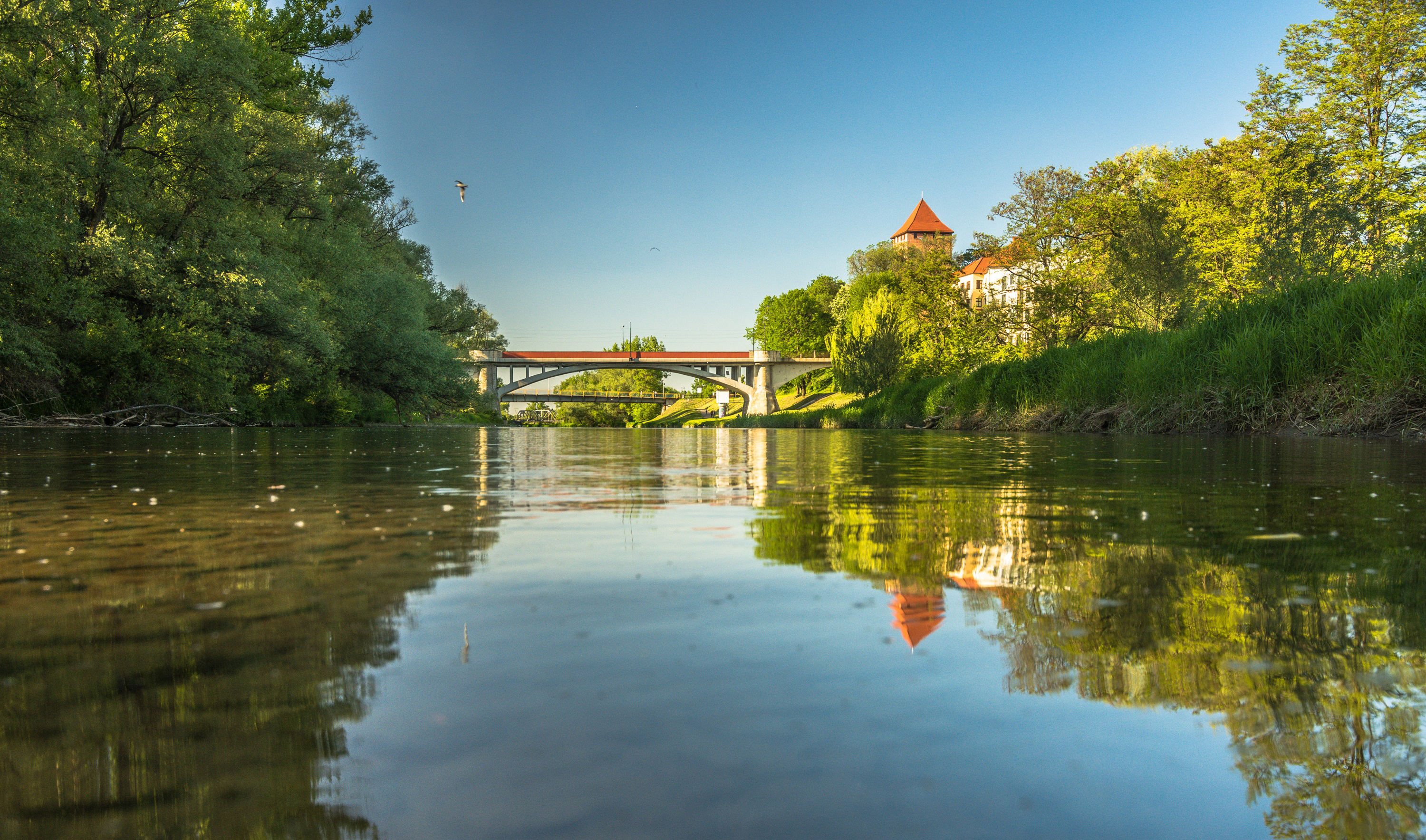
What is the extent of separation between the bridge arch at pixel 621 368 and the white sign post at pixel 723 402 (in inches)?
681

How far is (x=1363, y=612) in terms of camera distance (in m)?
1.40

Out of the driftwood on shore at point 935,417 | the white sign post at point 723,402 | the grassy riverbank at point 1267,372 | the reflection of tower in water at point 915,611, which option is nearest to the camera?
the reflection of tower in water at point 915,611

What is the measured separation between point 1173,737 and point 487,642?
0.87 meters

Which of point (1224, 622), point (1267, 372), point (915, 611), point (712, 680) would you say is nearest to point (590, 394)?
point (1267, 372)

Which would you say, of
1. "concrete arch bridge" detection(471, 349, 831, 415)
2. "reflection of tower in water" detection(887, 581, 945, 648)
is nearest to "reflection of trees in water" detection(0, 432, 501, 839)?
"reflection of tower in water" detection(887, 581, 945, 648)

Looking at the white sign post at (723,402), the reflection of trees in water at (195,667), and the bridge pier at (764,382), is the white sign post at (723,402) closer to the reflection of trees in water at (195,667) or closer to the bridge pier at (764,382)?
the bridge pier at (764,382)

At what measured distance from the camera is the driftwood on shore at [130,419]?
16.0 meters

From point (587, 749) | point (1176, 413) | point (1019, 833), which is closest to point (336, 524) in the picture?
point (587, 749)

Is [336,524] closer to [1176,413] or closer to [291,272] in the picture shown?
[1176,413]

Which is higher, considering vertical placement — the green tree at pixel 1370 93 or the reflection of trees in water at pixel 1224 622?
the green tree at pixel 1370 93

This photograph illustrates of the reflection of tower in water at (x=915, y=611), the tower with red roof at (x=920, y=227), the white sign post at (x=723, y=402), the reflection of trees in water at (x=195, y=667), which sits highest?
the tower with red roof at (x=920, y=227)

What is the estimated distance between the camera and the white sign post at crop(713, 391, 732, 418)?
352 ft

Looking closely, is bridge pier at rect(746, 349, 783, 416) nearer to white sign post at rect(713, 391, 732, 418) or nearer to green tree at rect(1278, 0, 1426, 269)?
white sign post at rect(713, 391, 732, 418)

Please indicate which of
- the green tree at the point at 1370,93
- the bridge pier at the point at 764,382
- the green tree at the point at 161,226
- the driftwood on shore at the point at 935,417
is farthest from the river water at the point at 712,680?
the bridge pier at the point at 764,382
